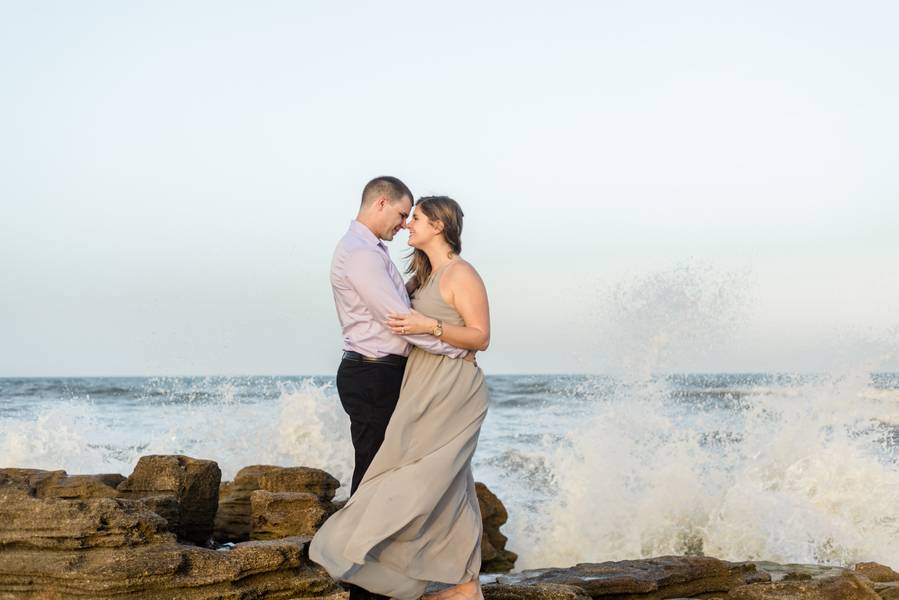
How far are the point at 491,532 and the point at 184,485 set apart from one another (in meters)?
3.44

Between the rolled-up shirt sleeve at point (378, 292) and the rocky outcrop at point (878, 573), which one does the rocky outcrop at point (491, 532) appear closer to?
the rocky outcrop at point (878, 573)

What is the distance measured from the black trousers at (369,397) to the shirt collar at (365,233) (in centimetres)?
63

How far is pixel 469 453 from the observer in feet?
16.3

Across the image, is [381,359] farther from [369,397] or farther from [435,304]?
[435,304]

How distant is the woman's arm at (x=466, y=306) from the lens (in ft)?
15.9

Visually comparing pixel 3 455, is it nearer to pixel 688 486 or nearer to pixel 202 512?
pixel 202 512

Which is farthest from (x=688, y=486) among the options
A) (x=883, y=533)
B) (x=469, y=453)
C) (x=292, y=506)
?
(x=469, y=453)

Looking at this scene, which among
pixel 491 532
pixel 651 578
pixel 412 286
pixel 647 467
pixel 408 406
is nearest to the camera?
pixel 408 406

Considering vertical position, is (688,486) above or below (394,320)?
below

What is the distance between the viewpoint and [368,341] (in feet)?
16.2

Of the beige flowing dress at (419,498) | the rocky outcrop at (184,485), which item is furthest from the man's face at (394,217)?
the rocky outcrop at (184,485)

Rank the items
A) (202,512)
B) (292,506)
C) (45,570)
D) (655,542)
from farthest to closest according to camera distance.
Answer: (655,542)
(202,512)
(292,506)
(45,570)

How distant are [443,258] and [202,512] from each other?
3.29 metres

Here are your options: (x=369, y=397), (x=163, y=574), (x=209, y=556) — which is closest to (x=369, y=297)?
(x=369, y=397)
